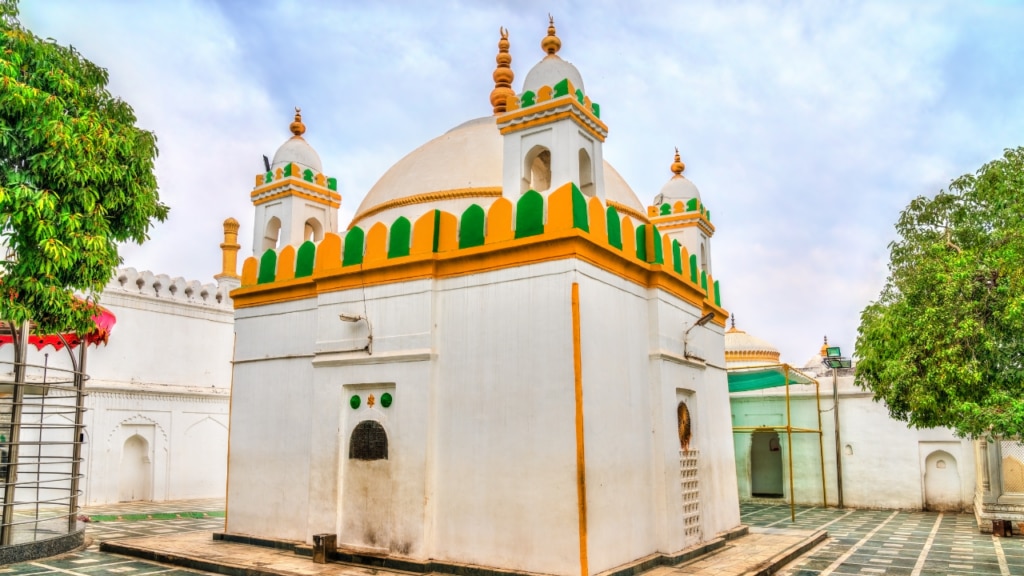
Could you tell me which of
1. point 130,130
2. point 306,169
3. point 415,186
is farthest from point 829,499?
point 130,130

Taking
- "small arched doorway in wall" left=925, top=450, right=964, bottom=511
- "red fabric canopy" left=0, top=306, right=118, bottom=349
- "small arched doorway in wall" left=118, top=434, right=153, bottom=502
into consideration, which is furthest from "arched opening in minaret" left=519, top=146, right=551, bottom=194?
"small arched doorway in wall" left=118, top=434, right=153, bottom=502

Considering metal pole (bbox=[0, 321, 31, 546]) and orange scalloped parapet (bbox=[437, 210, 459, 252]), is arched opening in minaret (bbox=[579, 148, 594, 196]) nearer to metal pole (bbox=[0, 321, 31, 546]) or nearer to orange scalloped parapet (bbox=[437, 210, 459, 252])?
orange scalloped parapet (bbox=[437, 210, 459, 252])

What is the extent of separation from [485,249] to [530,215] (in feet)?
2.01

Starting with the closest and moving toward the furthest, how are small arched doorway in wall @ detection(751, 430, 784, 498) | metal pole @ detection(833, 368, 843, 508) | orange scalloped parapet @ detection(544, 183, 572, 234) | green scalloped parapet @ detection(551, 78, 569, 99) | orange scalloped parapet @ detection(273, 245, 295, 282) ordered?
orange scalloped parapet @ detection(544, 183, 572, 234) → green scalloped parapet @ detection(551, 78, 569, 99) → orange scalloped parapet @ detection(273, 245, 295, 282) → metal pole @ detection(833, 368, 843, 508) → small arched doorway in wall @ detection(751, 430, 784, 498)

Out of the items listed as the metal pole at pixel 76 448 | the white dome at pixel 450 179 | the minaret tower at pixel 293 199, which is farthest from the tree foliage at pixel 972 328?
the metal pole at pixel 76 448

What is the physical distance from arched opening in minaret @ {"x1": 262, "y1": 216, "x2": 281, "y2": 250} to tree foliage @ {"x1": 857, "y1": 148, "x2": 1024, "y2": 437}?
31.1 feet

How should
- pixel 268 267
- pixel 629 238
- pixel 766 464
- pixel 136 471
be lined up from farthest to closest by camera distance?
pixel 766 464 < pixel 136 471 < pixel 268 267 < pixel 629 238

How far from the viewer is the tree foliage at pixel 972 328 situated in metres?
8.70

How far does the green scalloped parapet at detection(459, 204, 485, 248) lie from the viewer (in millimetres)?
7828

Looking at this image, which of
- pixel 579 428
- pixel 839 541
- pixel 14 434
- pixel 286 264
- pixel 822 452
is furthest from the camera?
pixel 822 452

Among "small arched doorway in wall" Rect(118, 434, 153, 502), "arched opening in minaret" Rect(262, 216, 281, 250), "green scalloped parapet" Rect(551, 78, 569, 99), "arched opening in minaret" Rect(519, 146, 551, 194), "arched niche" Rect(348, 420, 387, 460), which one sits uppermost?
"green scalloped parapet" Rect(551, 78, 569, 99)

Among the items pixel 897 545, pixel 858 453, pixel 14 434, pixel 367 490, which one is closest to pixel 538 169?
pixel 367 490

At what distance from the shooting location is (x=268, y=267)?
9875mm

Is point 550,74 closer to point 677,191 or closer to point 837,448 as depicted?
point 677,191
